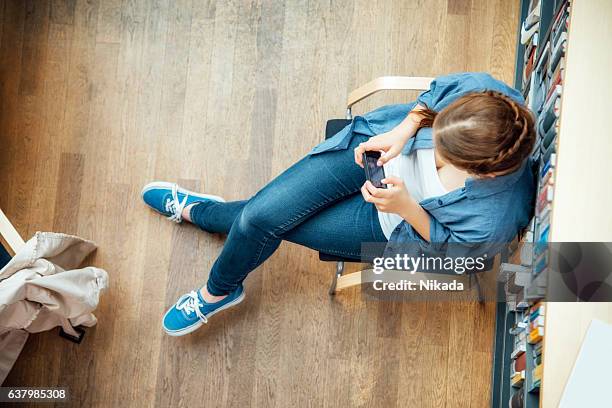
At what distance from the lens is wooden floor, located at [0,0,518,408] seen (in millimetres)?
2098

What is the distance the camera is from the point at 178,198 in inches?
83.8

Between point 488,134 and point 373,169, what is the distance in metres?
0.36

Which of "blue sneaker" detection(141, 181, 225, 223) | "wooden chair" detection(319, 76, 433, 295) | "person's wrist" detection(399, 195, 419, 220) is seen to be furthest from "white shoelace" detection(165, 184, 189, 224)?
"person's wrist" detection(399, 195, 419, 220)

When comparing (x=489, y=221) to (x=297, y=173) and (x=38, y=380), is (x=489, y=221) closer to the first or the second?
(x=297, y=173)

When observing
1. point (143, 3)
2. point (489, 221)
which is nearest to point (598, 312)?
point (489, 221)

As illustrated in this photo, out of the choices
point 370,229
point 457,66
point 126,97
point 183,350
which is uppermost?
point 457,66

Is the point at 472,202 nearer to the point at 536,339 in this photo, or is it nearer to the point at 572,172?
the point at 572,172

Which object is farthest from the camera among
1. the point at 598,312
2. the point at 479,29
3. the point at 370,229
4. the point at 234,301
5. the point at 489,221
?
the point at 479,29

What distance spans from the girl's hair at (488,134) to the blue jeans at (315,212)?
1.39 feet

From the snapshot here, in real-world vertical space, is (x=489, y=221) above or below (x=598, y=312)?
above

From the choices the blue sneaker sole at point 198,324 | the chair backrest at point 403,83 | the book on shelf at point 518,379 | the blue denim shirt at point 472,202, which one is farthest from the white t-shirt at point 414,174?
the blue sneaker sole at point 198,324

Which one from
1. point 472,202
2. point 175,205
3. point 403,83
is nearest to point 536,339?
point 472,202

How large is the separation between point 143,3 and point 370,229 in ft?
4.26

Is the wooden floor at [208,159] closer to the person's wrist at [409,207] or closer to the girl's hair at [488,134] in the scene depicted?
the person's wrist at [409,207]
